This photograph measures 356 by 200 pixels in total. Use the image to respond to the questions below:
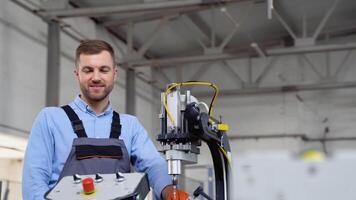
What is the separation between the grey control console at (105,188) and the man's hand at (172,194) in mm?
162

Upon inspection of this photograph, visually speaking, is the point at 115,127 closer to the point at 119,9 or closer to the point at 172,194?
the point at 172,194

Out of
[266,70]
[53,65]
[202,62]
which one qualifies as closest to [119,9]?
[53,65]

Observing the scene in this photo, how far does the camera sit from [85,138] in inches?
59.6

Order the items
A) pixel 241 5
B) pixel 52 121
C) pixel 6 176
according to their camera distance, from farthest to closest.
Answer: pixel 241 5, pixel 6 176, pixel 52 121

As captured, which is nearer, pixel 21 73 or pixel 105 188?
pixel 105 188

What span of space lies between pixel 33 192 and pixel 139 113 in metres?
6.91

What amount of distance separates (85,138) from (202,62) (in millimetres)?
6289

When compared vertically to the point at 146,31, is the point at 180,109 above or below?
below

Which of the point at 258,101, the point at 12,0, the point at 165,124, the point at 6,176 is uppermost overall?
the point at 12,0

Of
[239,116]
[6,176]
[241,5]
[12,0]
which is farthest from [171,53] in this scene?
[6,176]

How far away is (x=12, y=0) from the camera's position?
16.9ft

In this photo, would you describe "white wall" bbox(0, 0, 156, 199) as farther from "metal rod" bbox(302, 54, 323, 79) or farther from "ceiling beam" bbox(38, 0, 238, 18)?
"metal rod" bbox(302, 54, 323, 79)

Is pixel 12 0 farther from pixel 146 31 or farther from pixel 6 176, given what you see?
pixel 146 31

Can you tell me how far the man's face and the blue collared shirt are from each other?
0.24 ft
